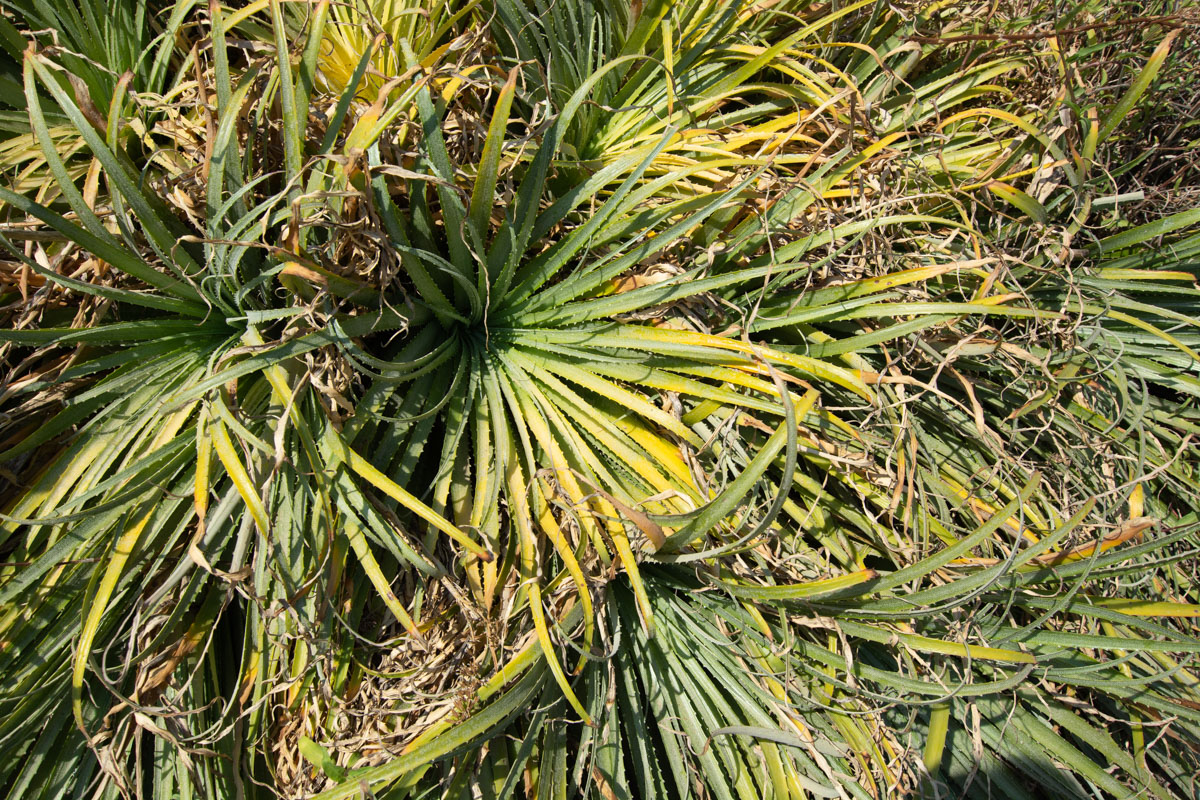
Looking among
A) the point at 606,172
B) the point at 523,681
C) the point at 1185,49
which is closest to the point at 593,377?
the point at 606,172

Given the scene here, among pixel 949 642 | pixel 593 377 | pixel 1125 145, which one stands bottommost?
pixel 949 642

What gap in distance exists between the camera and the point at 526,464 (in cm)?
114

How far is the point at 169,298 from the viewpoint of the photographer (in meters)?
1.02

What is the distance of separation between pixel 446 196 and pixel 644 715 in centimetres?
90

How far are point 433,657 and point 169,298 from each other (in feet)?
2.28

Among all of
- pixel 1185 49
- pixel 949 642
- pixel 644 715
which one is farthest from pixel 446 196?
pixel 1185 49

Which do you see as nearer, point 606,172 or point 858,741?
point 858,741

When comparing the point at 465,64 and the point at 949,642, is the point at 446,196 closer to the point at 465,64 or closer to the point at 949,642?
the point at 465,64

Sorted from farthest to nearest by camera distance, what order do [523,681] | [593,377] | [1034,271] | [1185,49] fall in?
[1185,49]
[1034,271]
[593,377]
[523,681]

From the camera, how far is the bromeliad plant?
972 mm

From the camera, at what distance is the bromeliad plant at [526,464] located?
3.19ft

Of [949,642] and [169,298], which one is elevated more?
[169,298]

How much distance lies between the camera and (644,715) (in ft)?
3.67

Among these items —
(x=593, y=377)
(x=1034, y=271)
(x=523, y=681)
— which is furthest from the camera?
(x=1034, y=271)
